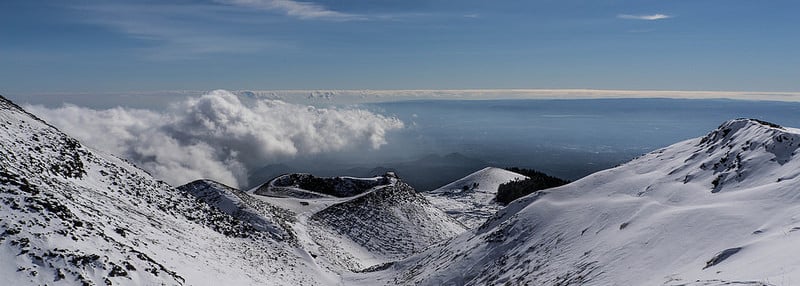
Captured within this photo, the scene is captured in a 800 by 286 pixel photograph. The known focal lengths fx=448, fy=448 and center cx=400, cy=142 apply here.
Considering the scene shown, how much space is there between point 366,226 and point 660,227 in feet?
138

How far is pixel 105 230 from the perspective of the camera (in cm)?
2188

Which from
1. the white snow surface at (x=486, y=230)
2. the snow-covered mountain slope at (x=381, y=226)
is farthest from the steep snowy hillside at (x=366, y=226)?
the white snow surface at (x=486, y=230)

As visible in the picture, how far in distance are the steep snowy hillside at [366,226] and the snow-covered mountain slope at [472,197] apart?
11.5 m

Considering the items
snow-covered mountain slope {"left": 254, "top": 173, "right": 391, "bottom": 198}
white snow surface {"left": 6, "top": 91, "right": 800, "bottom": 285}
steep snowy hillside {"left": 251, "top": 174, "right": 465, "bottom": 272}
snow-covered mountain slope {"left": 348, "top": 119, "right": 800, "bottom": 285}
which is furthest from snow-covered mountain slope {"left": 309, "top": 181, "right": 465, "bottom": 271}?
snow-covered mountain slope {"left": 348, "top": 119, "right": 800, "bottom": 285}

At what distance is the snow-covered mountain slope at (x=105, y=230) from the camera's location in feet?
56.6

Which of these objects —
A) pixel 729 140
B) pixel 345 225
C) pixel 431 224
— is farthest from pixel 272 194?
pixel 729 140

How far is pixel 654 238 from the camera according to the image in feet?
65.1

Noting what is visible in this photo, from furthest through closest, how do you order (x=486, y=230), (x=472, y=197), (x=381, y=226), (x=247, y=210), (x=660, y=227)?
(x=472, y=197) → (x=381, y=226) → (x=247, y=210) → (x=486, y=230) → (x=660, y=227)

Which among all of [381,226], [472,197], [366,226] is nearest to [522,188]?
[472,197]

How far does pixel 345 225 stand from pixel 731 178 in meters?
43.9

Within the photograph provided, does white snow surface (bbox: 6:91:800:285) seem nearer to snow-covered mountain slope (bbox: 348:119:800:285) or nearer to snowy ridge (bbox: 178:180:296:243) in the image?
snow-covered mountain slope (bbox: 348:119:800:285)

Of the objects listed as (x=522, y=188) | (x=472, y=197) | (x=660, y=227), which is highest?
(x=660, y=227)

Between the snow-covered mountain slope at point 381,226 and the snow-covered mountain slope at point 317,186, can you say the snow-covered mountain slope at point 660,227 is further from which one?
the snow-covered mountain slope at point 317,186

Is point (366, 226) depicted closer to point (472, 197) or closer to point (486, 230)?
point (486, 230)
